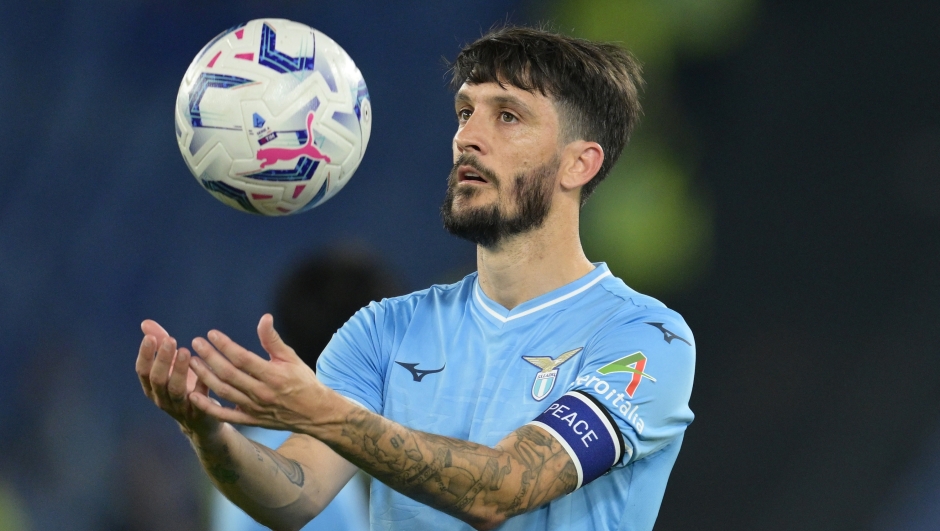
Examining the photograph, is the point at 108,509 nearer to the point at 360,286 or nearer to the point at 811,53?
the point at 360,286

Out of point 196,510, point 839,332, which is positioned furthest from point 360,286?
point 839,332

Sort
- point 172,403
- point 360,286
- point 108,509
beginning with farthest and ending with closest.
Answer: point 360,286 < point 108,509 < point 172,403

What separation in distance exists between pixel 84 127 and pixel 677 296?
2.20 m

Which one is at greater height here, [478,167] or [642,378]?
[478,167]

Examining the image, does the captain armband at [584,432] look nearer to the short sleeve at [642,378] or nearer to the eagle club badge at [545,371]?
the short sleeve at [642,378]

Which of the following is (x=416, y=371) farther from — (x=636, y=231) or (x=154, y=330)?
(x=636, y=231)

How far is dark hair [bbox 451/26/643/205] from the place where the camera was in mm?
2561

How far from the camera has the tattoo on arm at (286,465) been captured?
2.10m

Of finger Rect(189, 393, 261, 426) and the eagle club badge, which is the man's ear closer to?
the eagle club badge

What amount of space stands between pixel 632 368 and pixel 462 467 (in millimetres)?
498

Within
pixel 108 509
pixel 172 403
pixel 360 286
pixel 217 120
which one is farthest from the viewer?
pixel 360 286

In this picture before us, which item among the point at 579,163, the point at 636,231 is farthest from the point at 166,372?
the point at 636,231

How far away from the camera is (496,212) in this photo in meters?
2.44

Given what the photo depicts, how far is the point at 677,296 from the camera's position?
3637 mm
